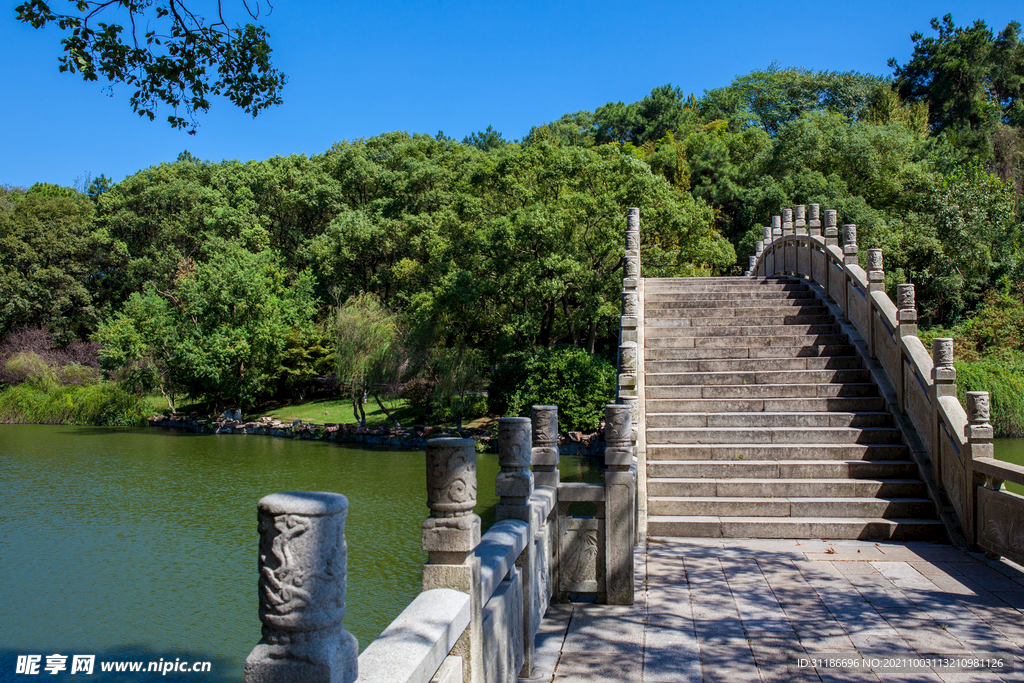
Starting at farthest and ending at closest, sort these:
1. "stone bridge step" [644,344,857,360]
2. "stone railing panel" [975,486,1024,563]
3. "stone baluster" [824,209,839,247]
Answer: "stone baluster" [824,209,839,247] < "stone bridge step" [644,344,857,360] < "stone railing panel" [975,486,1024,563]

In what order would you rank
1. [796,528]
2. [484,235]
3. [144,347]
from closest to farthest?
[796,528]
[484,235]
[144,347]

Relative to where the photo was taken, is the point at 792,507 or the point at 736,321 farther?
the point at 736,321

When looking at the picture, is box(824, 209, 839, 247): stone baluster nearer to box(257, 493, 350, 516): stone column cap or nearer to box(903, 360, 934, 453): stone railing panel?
box(903, 360, 934, 453): stone railing panel

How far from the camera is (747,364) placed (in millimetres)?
9594

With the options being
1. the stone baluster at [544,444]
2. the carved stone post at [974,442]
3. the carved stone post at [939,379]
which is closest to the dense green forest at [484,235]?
the carved stone post at [939,379]

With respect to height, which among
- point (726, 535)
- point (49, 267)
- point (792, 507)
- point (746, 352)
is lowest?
point (726, 535)

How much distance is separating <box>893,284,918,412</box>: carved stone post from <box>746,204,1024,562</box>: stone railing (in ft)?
0.03

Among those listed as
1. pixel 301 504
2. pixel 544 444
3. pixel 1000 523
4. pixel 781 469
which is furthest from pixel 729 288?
pixel 301 504

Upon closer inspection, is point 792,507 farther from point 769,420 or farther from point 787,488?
point 769,420

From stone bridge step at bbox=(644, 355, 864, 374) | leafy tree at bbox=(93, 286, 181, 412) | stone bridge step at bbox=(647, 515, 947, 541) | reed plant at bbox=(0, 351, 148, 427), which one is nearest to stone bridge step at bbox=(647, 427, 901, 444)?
stone bridge step at bbox=(647, 515, 947, 541)

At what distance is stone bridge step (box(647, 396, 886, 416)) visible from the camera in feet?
28.2

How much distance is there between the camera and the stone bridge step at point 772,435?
8062 millimetres

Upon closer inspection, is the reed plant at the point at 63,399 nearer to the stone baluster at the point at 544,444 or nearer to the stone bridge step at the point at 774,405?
the stone bridge step at the point at 774,405

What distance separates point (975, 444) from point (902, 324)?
207cm
